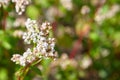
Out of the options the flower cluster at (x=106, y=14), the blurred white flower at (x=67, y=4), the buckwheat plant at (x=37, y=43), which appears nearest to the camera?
the buckwheat plant at (x=37, y=43)

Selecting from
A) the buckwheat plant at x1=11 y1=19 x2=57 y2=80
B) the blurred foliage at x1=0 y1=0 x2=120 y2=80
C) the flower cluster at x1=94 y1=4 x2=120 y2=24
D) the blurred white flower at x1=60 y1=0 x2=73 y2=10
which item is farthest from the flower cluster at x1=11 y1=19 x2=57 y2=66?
the blurred white flower at x1=60 y1=0 x2=73 y2=10

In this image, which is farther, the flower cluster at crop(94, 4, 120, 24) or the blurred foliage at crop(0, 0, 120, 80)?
the flower cluster at crop(94, 4, 120, 24)

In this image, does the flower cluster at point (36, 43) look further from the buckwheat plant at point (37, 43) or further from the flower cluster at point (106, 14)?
the flower cluster at point (106, 14)

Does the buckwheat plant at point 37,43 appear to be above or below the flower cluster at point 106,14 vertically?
below

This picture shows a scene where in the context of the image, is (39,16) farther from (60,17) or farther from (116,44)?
(116,44)

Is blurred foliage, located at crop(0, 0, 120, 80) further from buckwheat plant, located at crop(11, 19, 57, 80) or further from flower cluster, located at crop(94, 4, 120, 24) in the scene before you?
buckwheat plant, located at crop(11, 19, 57, 80)

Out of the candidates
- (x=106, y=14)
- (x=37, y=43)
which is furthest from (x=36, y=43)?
(x=106, y=14)

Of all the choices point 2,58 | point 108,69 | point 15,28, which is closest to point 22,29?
point 15,28

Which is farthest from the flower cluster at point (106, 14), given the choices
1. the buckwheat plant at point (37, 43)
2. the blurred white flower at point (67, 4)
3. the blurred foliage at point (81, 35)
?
the buckwheat plant at point (37, 43)
